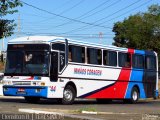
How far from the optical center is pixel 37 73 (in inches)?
936

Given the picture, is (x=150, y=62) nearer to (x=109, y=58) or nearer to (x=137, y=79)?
(x=137, y=79)

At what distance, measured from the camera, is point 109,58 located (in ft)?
93.1

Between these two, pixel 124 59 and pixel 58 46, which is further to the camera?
pixel 124 59

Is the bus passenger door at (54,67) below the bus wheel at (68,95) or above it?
above

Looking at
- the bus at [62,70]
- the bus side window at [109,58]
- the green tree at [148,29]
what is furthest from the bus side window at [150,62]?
the green tree at [148,29]

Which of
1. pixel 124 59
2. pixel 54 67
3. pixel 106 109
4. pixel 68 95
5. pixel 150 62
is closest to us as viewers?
pixel 106 109

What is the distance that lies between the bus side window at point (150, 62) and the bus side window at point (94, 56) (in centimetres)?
541

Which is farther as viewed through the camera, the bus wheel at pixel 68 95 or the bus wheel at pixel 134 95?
the bus wheel at pixel 134 95

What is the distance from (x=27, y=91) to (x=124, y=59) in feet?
26.0

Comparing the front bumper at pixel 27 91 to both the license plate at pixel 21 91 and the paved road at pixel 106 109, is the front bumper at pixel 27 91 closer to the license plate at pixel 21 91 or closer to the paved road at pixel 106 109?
the license plate at pixel 21 91

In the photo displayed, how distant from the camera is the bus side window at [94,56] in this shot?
26.5 meters

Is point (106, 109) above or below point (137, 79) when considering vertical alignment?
below

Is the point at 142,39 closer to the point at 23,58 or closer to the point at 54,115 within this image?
the point at 23,58

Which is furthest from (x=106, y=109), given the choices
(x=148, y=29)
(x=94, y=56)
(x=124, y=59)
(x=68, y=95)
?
(x=148, y=29)
